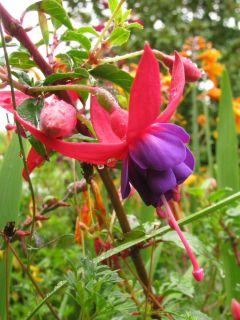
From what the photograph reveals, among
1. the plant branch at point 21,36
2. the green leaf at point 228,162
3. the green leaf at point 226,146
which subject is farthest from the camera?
the green leaf at point 226,146

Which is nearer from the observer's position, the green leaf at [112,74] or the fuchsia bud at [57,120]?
the fuchsia bud at [57,120]

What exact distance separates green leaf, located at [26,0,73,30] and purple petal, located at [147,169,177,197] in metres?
0.18

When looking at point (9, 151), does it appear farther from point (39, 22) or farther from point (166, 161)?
point (166, 161)

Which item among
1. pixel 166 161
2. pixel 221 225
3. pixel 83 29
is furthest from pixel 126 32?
pixel 221 225

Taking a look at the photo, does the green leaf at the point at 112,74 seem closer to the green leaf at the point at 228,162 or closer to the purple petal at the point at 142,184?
the purple petal at the point at 142,184

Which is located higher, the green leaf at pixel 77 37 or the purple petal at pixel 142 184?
the green leaf at pixel 77 37

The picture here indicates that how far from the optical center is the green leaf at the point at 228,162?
27.5 inches

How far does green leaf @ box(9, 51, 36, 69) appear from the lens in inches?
18.4

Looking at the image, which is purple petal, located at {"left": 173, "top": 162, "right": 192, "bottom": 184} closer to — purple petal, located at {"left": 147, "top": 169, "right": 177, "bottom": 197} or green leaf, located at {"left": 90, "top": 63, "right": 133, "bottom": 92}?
purple petal, located at {"left": 147, "top": 169, "right": 177, "bottom": 197}

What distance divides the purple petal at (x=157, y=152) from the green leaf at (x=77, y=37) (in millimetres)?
141

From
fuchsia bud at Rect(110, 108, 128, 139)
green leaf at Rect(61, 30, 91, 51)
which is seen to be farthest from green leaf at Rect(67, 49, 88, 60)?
fuchsia bud at Rect(110, 108, 128, 139)

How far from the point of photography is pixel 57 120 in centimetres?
32

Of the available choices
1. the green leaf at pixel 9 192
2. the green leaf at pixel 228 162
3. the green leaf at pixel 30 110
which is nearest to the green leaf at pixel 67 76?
the green leaf at pixel 30 110

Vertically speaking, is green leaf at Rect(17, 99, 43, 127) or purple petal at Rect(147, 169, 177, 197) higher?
green leaf at Rect(17, 99, 43, 127)
